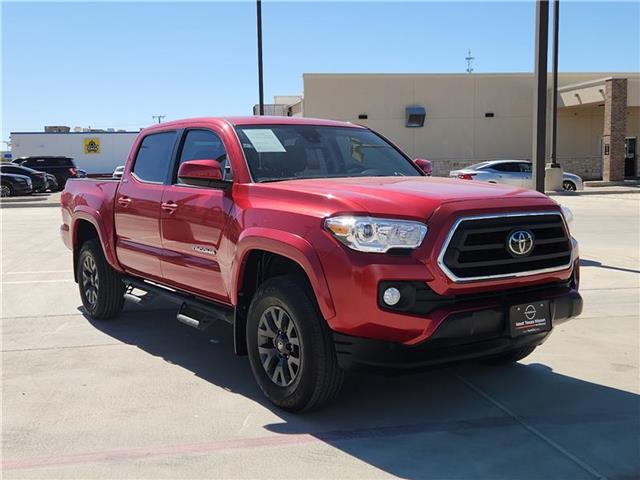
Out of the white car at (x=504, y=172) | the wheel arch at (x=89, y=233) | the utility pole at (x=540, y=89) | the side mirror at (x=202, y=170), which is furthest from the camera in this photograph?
the white car at (x=504, y=172)

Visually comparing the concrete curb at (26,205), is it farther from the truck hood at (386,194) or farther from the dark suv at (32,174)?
the truck hood at (386,194)

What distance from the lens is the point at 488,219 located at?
378cm

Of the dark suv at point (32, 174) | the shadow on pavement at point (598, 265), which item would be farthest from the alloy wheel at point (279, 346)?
the dark suv at point (32, 174)

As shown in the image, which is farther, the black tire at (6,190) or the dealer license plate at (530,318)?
the black tire at (6,190)

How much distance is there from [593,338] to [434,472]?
321cm

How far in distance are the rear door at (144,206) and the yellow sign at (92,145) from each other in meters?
45.4

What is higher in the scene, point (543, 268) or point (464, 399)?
point (543, 268)

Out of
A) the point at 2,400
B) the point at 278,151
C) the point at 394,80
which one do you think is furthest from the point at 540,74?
the point at 394,80

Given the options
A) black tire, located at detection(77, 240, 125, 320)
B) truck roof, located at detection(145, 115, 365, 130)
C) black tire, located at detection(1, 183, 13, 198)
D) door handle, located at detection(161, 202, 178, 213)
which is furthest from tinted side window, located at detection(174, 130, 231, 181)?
black tire, located at detection(1, 183, 13, 198)

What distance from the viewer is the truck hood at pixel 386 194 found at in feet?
12.1

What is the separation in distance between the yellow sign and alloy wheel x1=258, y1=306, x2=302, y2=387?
4800cm

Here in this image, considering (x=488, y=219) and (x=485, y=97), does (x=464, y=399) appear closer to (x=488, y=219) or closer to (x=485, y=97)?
(x=488, y=219)

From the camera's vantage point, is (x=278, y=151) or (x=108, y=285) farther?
(x=108, y=285)

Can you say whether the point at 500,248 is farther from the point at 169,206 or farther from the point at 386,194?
the point at 169,206
